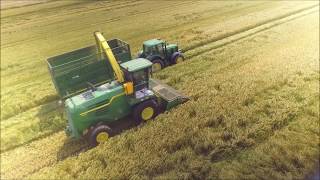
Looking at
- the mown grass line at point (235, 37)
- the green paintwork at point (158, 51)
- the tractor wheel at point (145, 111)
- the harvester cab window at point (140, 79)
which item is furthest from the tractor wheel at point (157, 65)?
the tractor wheel at point (145, 111)

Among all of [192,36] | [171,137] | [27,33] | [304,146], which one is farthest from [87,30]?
[304,146]

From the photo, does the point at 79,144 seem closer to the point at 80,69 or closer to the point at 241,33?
the point at 80,69

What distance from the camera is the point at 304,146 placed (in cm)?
1016

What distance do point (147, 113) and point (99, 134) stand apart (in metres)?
2.03

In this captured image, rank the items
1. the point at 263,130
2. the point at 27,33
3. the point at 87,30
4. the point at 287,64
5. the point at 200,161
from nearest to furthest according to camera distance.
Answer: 1. the point at 200,161
2. the point at 263,130
3. the point at 287,64
4. the point at 87,30
5. the point at 27,33

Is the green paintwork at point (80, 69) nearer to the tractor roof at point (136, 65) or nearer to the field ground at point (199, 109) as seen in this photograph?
the field ground at point (199, 109)

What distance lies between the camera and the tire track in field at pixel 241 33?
66.5 ft

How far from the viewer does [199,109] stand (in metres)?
12.6

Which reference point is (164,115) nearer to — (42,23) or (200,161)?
(200,161)

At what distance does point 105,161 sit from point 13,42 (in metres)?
20.4

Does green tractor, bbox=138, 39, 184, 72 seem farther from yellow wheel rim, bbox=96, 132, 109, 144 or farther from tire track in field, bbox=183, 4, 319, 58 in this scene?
yellow wheel rim, bbox=96, 132, 109, 144

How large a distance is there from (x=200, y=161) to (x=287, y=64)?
911cm

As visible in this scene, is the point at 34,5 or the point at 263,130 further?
the point at 34,5

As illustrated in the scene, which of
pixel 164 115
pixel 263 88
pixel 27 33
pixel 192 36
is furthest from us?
pixel 27 33
